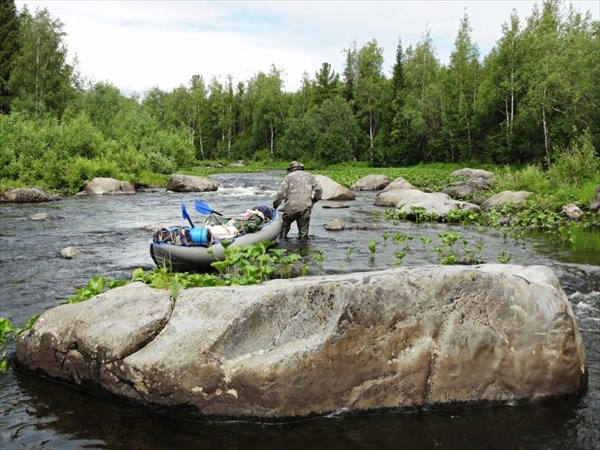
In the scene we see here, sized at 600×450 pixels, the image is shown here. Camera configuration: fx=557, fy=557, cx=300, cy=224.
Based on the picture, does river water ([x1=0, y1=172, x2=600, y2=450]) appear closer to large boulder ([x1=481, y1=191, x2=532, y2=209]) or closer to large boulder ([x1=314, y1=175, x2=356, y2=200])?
large boulder ([x1=481, y1=191, x2=532, y2=209])

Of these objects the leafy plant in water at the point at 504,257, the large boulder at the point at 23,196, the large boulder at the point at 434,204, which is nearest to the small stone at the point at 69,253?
the leafy plant in water at the point at 504,257

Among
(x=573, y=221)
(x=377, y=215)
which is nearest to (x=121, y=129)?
(x=377, y=215)

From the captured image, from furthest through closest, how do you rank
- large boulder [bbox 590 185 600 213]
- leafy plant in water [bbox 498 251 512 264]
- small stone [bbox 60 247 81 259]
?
large boulder [bbox 590 185 600 213]
small stone [bbox 60 247 81 259]
leafy plant in water [bbox 498 251 512 264]

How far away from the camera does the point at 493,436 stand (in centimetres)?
494

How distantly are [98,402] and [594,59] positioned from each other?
104 feet

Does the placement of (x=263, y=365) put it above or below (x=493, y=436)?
above

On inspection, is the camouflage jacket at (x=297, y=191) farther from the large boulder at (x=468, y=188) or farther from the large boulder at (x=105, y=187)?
the large boulder at (x=105, y=187)

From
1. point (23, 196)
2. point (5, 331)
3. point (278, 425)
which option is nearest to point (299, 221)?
Result: point (5, 331)

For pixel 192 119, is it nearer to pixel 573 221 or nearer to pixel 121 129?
pixel 121 129

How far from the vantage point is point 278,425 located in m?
5.15

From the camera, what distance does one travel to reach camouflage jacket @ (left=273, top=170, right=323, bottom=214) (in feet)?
47.8

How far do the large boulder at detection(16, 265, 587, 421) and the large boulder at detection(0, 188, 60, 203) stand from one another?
22049 mm

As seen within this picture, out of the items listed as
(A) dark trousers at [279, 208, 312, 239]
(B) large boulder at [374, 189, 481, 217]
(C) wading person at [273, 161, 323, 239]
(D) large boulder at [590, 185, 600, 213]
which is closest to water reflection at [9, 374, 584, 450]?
(C) wading person at [273, 161, 323, 239]

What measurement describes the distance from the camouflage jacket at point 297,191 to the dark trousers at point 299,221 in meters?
0.16
